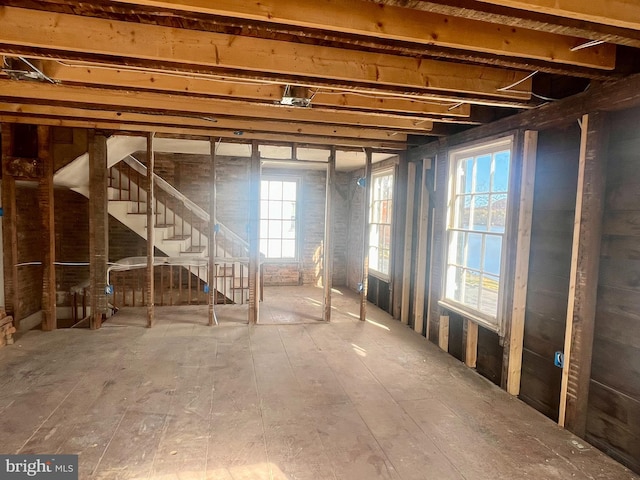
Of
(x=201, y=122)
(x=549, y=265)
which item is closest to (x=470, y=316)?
(x=549, y=265)

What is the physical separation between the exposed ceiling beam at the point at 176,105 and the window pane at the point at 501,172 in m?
0.80

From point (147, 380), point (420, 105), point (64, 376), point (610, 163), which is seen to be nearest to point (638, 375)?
point (610, 163)

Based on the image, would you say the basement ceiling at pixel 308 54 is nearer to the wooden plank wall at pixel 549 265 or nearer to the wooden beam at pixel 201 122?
the wooden beam at pixel 201 122

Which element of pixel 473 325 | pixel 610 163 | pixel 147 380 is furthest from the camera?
pixel 473 325

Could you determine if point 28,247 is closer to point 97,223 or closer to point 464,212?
point 97,223

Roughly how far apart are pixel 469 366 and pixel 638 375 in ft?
5.19

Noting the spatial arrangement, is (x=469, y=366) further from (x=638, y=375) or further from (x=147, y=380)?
(x=147, y=380)

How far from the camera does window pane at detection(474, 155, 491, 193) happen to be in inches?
140

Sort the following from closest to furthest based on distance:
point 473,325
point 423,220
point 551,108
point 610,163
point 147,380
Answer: point 610,163, point 551,108, point 147,380, point 473,325, point 423,220

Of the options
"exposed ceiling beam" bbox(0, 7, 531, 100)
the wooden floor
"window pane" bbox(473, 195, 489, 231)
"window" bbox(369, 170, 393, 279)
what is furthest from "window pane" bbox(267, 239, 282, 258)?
"exposed ceiling beam" bbox(0, 7, 531, 100)

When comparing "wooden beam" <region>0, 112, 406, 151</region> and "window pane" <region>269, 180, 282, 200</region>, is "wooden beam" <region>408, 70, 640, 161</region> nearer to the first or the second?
"wooden beam" <region>0, 112, 406, 151</region>

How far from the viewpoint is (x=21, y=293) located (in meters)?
4.73

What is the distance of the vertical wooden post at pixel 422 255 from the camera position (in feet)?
15.1

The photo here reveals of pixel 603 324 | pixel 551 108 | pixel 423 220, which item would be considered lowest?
pixel 603 324
